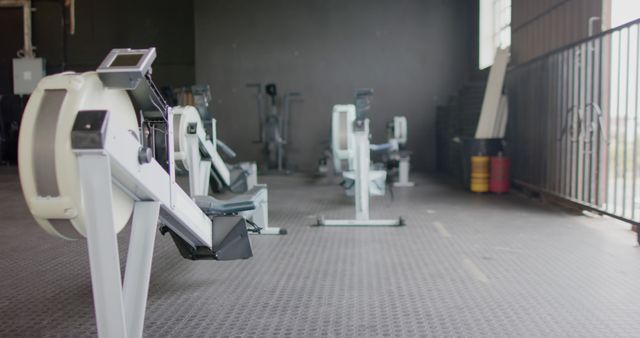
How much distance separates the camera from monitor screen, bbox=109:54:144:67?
1.98m

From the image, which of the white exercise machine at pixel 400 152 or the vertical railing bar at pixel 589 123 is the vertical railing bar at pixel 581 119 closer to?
the vertical railing bar at pixel 589 123

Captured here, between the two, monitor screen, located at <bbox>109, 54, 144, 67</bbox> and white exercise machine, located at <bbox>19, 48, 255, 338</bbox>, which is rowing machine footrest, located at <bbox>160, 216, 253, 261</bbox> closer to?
white exercise machine, located at <bbox>19, 48, 255, 338</bbox>

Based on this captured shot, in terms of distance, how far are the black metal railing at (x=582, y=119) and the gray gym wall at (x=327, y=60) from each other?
390 centimetres

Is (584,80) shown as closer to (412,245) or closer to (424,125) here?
(412,245)

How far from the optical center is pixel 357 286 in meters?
3.18

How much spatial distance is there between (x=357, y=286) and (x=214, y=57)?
8.93 metres

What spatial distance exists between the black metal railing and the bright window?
6.52ft

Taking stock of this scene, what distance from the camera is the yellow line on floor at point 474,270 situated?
3.32 metres

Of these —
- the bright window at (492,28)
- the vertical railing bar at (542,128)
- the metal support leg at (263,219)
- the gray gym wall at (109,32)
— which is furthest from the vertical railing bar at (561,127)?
the gray gym wall at (109,32)

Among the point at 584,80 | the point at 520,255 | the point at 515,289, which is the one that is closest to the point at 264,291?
the point at 515,289

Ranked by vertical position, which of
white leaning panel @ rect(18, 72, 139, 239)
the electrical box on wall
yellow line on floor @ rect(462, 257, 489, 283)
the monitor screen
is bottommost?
yellow line on floor @ rect(462, 257, 489, 283)

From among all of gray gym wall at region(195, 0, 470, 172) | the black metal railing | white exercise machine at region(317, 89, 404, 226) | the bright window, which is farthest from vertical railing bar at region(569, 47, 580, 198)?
gray gym wall at region(195, 0, 470, 172)

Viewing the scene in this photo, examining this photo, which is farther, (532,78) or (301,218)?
(532,78)

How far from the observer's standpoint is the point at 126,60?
6.58ft
